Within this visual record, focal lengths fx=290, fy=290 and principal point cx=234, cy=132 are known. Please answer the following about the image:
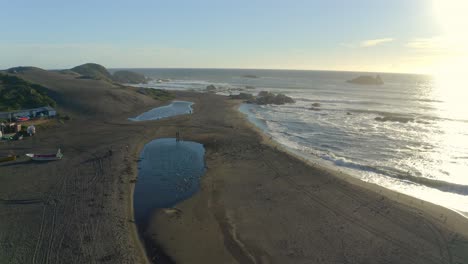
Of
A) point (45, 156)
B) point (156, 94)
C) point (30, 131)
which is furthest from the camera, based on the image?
point (156, 94)

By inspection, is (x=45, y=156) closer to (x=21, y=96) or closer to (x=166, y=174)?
(x=166, y=174)

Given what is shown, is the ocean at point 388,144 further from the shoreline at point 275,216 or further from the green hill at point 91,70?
the green hill at point 91,70

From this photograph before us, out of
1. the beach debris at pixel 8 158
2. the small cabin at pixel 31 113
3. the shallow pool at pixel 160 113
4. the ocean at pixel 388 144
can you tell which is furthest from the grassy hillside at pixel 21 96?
the ocean at pixel 388 144

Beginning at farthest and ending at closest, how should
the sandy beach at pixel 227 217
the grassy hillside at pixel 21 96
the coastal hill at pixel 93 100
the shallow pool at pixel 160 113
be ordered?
the shallow pool at pixel 160 113 → the coastal hill at pixel 93 100 → the grassy hillside at pixel 21 96 → the sandy beach at pixel 227 217

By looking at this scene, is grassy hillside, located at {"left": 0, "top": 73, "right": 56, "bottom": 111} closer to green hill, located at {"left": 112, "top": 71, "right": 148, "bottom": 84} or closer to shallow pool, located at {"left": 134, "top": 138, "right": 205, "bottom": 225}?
shallow pool, located at {"left": 134, "top": 138, "right": 205, "bottom": 225}

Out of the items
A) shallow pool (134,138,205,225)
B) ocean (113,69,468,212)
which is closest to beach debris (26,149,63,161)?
shallow pool (134,138,205,225)

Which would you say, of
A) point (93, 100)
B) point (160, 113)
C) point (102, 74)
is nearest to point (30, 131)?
point (93, 100)

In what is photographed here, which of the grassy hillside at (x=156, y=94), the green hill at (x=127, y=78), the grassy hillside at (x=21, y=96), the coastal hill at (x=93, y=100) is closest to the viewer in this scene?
the grassy hillside at (x=21, y=96)
